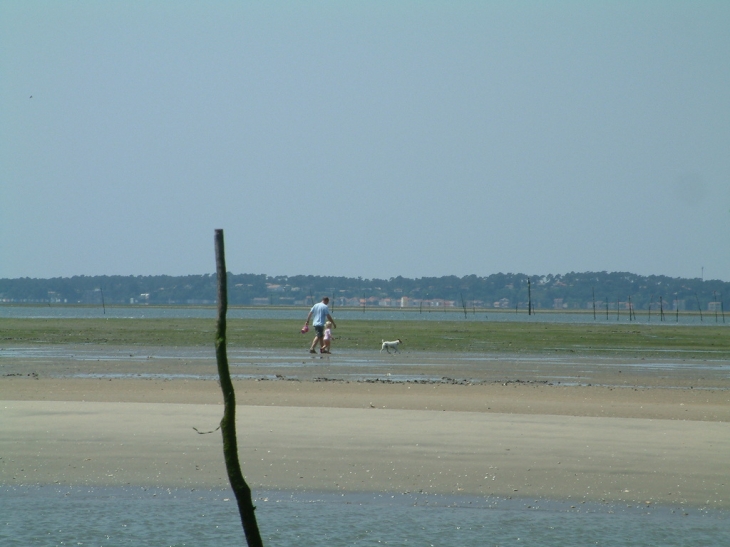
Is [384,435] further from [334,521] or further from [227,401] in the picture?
[227,401]

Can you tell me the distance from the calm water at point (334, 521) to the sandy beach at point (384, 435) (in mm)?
335

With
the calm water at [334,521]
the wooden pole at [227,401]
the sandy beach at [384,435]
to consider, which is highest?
the wooden pole at [227,401]

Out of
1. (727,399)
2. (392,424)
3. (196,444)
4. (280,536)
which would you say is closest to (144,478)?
(196,444)

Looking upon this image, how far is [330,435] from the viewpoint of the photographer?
12.2m

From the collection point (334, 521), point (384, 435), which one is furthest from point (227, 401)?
point (384, 435)

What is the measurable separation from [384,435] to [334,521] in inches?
140

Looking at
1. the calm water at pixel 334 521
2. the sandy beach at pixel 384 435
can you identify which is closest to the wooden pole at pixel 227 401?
the calm water at pixel 334 521

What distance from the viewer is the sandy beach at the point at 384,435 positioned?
10.1 metres

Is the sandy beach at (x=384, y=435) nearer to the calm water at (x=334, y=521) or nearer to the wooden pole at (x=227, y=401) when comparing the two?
the calm water at (x=334, y=521)

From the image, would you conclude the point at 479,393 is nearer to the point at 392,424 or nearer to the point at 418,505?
the point at 392,424

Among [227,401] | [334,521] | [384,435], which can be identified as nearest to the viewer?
[227,401]

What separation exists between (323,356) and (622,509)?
791 inches

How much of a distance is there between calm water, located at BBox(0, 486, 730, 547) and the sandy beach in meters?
0.33

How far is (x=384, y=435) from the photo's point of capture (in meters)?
12.3
